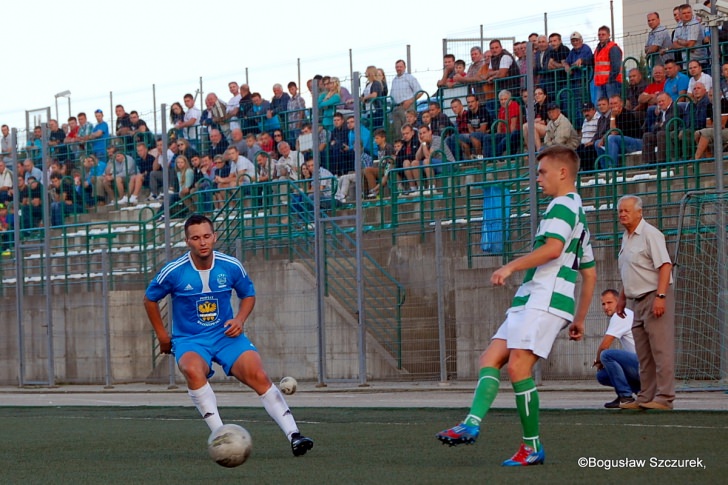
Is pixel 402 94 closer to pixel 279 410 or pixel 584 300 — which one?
pixel 279 410

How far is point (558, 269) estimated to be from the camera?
746 centimetres

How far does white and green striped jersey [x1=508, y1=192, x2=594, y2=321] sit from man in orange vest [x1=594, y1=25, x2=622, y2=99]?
38.5 ft

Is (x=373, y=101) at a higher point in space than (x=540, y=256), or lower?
higher

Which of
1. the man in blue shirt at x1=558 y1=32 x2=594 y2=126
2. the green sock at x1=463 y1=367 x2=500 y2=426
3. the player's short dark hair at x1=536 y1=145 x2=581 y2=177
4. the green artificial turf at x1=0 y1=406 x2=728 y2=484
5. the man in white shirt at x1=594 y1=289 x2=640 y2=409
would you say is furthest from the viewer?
the man in blue shirt at x1=558 y1=32 x2=594 y2=126

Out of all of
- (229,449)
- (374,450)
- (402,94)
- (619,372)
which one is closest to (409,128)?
(402,94)

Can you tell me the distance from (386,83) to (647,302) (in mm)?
11107

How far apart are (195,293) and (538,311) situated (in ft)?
9.50

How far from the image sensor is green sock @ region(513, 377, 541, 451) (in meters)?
7.41

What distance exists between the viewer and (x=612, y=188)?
1784 centimetres

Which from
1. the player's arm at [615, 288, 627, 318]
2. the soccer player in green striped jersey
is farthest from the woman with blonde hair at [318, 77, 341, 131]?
the soccer player in green striped jersey

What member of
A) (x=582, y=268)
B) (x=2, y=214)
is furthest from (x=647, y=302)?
(x=2, y=214)

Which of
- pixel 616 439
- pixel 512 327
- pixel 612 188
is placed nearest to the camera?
pixel 512 327

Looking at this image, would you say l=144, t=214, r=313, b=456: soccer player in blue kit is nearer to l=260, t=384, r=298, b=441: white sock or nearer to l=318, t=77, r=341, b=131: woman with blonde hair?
l=260, t=384, r=298, b=441: white sock

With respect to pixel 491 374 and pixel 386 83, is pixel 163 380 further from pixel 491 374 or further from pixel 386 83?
pixel 491 374
